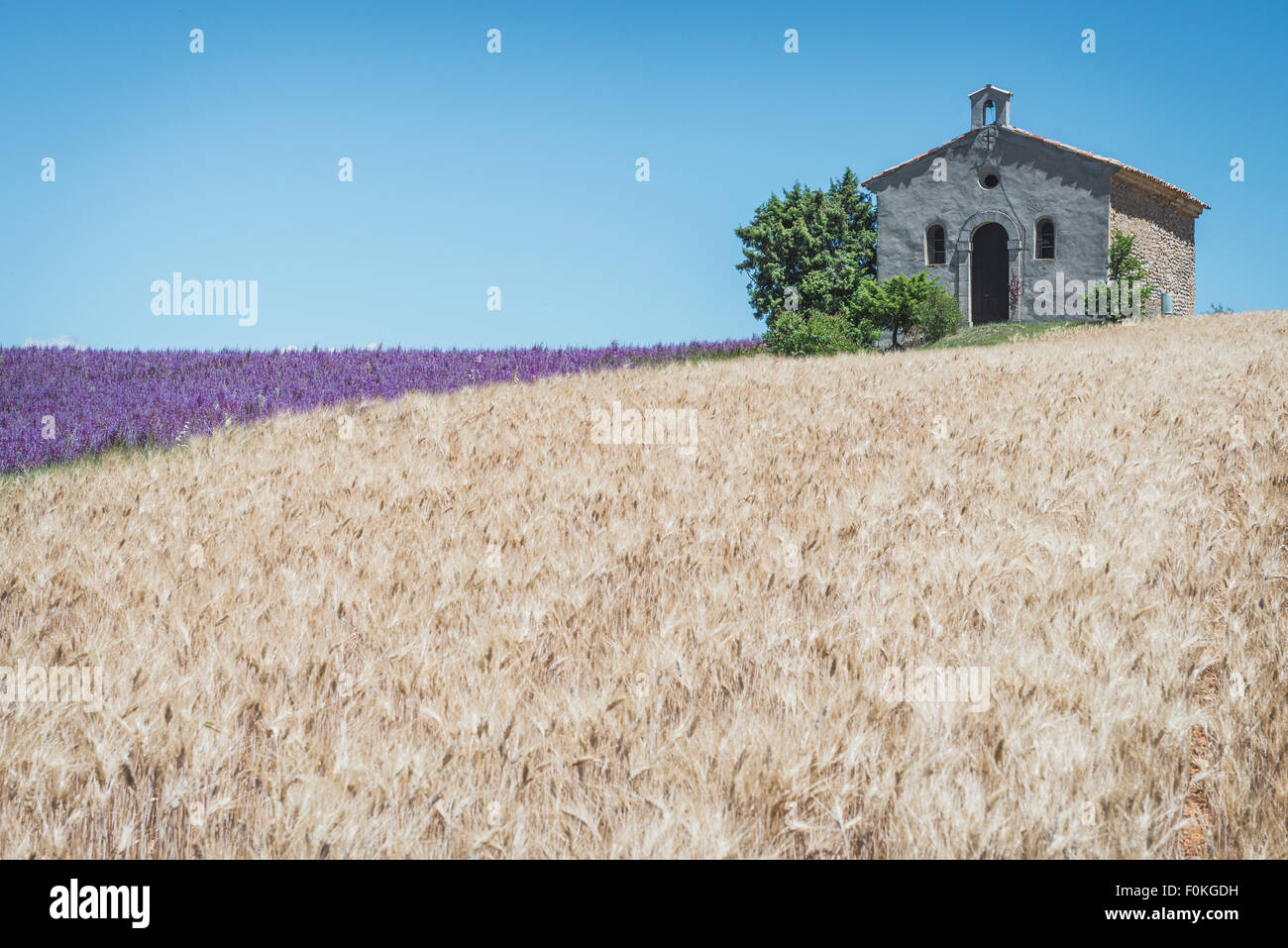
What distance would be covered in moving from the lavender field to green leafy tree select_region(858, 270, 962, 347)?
12242mm

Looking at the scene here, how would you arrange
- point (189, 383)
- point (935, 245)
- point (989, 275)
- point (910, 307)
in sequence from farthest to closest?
1. point (935, 245)
2. point (989, 275)
3. point (910, 307)
4. point (189, 383)

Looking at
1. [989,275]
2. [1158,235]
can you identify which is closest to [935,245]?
[989,275]

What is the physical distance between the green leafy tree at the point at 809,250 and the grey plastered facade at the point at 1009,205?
204 centimetres

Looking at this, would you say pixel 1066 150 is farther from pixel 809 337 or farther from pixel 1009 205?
pixel 809 337

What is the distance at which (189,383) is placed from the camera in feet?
40.9

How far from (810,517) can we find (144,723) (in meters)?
3.26

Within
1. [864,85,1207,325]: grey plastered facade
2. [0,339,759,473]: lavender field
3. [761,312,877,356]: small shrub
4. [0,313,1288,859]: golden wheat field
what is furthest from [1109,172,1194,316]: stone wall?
[0,313,1288,859]: golden wheat field

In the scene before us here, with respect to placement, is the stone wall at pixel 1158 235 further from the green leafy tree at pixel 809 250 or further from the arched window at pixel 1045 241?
the green leafy tree at pixel 809 250

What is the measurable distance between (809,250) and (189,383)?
2702cm

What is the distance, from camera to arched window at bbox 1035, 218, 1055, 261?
1192 inches

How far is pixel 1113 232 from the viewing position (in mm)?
29672

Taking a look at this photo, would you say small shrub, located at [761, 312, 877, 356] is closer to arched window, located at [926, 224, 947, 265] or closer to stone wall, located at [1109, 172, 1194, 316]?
arched window, located at [926, 224, 947, 265]

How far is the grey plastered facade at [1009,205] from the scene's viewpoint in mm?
29359
